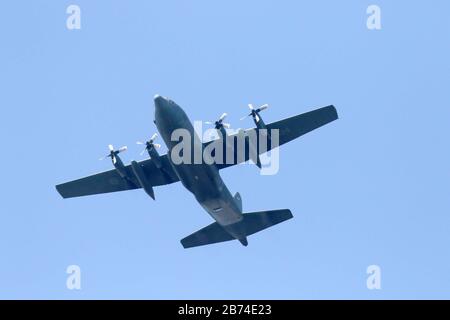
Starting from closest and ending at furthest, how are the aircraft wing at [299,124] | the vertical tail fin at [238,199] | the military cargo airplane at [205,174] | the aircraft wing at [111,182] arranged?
1. the military cargo airplane at [205,174]
2. the aircraft wing at [299,124]
3. the vertical tail fin at [238,199]
4. the aircraft wing at [111,182]

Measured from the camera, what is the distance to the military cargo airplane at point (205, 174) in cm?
4197

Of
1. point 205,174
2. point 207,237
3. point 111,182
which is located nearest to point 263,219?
point 207,237

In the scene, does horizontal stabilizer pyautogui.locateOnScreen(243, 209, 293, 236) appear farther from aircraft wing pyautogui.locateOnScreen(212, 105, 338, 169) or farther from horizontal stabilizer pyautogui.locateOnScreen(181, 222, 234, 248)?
aircraft wing pyautogui.locateOnScreen(212, 105, 338, 169)

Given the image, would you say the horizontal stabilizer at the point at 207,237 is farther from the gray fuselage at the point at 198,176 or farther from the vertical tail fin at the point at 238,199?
the vertical tail fin at the point at 238,199

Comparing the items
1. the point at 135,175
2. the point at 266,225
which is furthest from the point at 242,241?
the point at 135,175

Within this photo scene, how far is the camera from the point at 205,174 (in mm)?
42969

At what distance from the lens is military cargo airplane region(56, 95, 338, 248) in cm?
4197

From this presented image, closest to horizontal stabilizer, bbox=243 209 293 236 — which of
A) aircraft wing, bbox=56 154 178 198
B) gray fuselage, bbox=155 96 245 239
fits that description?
gray fuselage, bbox=155 96 245 239

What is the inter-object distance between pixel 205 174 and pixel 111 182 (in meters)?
8.97

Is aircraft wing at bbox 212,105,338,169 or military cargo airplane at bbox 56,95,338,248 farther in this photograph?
aircraft wing at bbox 212,105,338,169

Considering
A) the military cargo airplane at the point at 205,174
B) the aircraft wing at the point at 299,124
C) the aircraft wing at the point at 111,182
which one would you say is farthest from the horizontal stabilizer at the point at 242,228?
the aircraft wing at the point at 299,124
